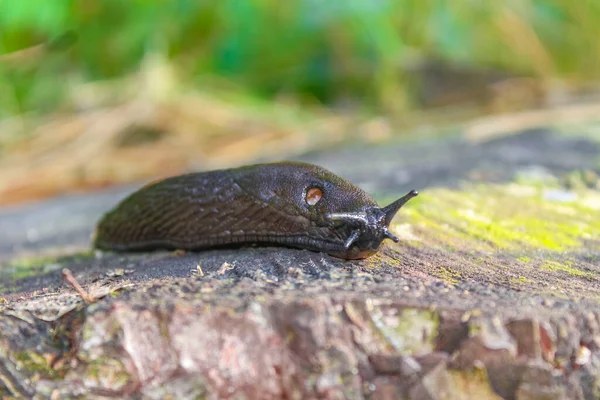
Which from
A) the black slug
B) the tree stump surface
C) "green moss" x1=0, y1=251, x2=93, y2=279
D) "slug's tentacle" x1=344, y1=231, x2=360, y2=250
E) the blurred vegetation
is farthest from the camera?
the blurred vegetation

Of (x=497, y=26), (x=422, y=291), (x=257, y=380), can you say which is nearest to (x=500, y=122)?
(x=497, y=26)

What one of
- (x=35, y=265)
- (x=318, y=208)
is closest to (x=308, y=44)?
(x=35, y=265)

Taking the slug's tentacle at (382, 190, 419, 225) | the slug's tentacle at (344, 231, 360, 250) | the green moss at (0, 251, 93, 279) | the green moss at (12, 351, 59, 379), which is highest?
the slug's tentacle at (382, 190, 419, 225)

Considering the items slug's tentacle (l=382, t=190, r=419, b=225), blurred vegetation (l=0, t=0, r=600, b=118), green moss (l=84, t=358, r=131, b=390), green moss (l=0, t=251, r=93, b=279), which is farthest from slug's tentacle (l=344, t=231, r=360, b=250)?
blurred vegetation (l=0, t=0, r=600, b=118)

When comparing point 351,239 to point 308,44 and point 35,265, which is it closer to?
point 35,265

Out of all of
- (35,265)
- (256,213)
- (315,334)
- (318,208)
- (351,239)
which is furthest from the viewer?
(35,265)

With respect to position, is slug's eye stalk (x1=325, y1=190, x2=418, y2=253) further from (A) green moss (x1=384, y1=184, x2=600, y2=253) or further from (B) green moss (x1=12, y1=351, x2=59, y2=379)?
(B) green moss (x1=12, y1=351, x2=59, y2=379)
